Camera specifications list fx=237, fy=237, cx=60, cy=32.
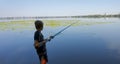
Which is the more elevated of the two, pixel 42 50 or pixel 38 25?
pixel 38 25

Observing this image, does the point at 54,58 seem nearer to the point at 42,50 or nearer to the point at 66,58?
the point at 66,58

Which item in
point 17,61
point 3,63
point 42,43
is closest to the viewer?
point 42,43

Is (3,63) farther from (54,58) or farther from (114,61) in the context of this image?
(114,61)

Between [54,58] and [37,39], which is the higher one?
[37,39]

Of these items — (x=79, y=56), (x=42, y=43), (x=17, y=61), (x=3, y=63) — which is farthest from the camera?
(x=79, y=56)

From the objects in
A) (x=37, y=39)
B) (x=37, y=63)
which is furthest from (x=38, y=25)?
(x=37, y=63)

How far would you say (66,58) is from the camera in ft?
43.4

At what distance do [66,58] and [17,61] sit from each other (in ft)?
8.86

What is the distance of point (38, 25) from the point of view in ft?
22.5

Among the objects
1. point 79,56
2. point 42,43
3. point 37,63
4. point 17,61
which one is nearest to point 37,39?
point 42,43

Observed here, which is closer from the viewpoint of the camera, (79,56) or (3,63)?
(3,63)

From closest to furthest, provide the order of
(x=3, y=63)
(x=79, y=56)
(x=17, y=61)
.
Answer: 1. (x=3, y=63)
2. (x=17, y=61)
3. (x=79, y=56)

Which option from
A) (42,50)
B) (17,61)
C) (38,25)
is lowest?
(17,61)

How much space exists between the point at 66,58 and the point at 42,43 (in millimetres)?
6551
